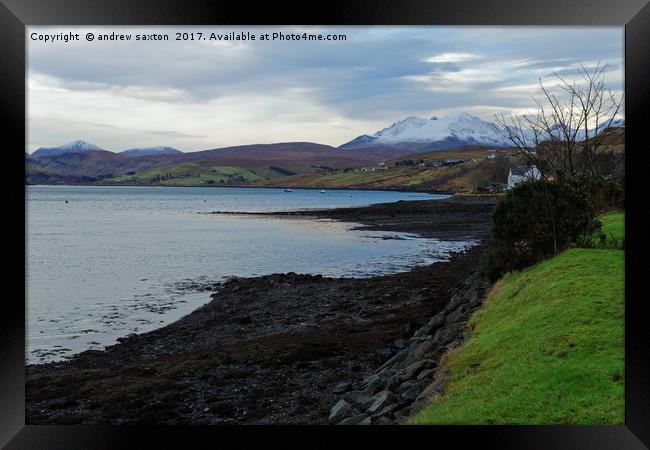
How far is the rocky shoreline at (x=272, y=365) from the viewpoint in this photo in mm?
10625

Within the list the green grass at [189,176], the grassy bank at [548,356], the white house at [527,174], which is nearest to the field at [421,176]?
the green grass at [189,176]

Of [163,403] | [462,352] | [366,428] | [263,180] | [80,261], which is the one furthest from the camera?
[263,180]

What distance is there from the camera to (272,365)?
1395cm

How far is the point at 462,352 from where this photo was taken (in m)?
9.89

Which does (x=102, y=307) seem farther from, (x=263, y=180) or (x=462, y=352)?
(x=263, y=180)

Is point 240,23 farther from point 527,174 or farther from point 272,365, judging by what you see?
point 527,174

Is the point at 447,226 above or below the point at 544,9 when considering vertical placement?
below

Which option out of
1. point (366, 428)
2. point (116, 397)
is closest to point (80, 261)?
point (116, 397)

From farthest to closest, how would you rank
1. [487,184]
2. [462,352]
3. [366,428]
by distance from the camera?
[487,184] → [462,352] → [366,428]

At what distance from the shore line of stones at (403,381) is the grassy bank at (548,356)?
0.38 m

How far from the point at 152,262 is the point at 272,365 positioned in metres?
27.2

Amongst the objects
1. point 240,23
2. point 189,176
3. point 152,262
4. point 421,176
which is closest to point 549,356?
point 240,23

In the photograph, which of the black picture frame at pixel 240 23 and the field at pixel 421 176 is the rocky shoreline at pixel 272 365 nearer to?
the black picture frame at pixel 240 23

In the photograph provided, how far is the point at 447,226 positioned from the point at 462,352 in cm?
4889
